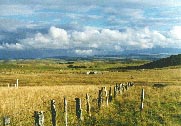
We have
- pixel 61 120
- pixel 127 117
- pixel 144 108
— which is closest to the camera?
pixel 61 120

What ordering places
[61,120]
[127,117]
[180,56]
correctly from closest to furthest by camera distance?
1. [61,120]
2. [127,117]
3. [180,56]

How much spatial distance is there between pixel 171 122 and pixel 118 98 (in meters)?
11.4

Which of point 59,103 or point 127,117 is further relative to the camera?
point 59,103

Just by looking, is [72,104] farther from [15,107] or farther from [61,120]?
[61,120]

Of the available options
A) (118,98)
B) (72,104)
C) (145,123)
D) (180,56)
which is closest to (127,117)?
(145,123)

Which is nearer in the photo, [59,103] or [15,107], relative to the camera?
[15,107]

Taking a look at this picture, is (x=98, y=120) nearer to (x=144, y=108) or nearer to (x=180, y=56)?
(x=144, y=108)

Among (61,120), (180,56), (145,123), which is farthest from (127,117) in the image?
(180,56)

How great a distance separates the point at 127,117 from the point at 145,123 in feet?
6.54

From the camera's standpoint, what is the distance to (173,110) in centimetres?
2792

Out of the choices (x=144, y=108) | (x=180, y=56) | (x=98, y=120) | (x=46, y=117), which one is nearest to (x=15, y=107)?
(x=46, y=117)

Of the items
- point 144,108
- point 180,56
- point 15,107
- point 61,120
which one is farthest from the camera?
point 180,56

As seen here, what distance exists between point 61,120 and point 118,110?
5.95 m

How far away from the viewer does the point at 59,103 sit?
30.2 meters
